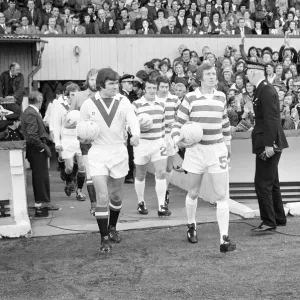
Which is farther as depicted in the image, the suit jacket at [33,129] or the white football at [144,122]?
the suit jacket at [33,129]

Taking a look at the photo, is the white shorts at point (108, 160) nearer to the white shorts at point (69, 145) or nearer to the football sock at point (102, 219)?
the football sock at point (102, 219)

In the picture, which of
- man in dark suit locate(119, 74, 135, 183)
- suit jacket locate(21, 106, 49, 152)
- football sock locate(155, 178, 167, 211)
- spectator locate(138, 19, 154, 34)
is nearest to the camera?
suit jacket locate(21, 106, 49, 152)

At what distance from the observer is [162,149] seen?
10195 millimetres

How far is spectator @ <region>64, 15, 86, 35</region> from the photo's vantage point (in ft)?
60.8

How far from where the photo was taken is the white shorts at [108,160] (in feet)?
26.4

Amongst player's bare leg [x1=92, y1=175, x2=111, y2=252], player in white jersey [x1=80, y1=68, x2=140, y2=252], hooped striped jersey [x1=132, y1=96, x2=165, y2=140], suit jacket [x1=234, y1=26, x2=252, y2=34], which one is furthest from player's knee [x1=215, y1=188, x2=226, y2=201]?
suit jacket [x1=234, y1=26, x2=252, y2=34]

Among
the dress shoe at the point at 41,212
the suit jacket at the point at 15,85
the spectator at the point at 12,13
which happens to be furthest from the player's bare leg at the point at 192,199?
the spectator at the point at 12,13

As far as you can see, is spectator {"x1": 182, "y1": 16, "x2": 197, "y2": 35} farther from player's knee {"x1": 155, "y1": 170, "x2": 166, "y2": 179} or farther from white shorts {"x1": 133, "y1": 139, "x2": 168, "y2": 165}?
player's knee {"x1": 155, "y1": 170, "x2": 166, "y2": 179}

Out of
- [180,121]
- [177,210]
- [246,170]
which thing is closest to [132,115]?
[180,121]

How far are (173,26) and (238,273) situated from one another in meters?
13.1

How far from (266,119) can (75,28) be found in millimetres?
10793

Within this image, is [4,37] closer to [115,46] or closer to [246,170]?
[115,46]

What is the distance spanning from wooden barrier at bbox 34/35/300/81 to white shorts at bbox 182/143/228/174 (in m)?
10.4

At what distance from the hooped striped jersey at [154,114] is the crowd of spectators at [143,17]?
7916 mm
